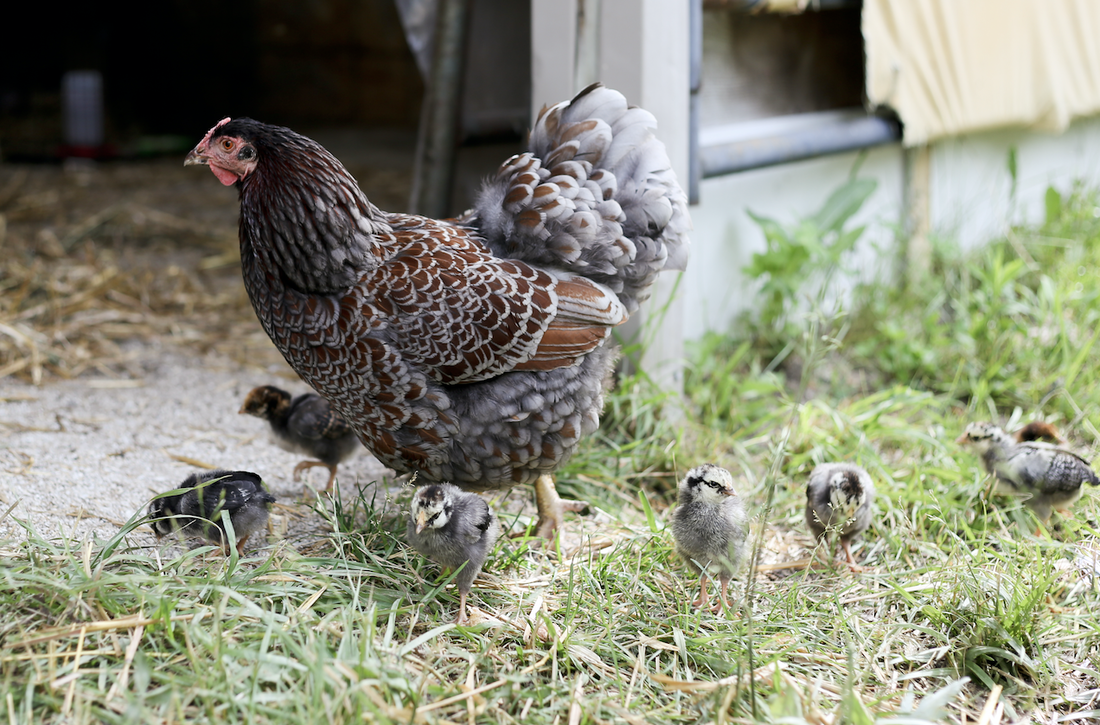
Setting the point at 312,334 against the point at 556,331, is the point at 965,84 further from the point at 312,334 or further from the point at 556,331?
the point at 312,334

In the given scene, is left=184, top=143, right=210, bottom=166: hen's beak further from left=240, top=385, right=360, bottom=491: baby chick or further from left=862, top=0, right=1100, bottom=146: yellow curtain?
left=862, top=0, right=1100, bottom=146: yellow curtain

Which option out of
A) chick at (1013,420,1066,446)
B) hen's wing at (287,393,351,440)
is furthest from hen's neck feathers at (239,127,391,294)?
chick at (1013,420,1066,446)

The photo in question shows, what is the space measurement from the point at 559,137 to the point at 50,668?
2.01 m

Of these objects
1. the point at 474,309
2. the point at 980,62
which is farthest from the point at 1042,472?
the point at 980,62

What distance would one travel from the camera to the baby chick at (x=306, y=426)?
2.92 metres

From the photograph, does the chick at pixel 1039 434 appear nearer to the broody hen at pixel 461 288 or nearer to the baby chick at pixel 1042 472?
the baby chick at pixel 1042 472

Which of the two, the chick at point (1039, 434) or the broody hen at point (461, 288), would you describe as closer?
the broody hen at point (461, 288)

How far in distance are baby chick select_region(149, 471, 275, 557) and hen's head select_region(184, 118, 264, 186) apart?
0.90 meters

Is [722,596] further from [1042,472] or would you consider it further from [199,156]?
[199,156]

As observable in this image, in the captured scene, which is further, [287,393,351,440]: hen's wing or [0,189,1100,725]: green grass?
[287,393,351,440]: hen's wing

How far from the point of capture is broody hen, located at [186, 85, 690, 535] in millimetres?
2424

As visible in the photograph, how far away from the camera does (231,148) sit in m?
2.46

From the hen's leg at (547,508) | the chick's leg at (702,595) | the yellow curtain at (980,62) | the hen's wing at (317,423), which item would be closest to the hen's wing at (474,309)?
the hen's leg at (547,508)

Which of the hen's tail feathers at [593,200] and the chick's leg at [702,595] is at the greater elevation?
the hen's tail feathers at [593,200]
